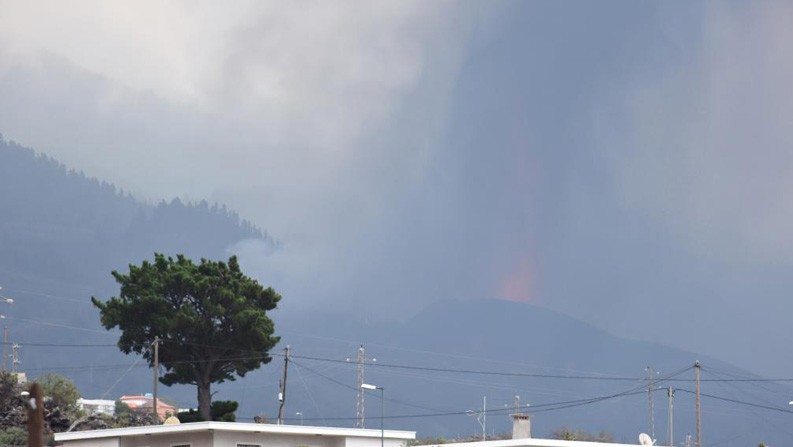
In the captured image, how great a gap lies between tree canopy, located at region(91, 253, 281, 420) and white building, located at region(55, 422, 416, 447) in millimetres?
39959

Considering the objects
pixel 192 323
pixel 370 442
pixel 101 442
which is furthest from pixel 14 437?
pixel 370 442

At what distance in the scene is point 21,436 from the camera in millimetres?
112750

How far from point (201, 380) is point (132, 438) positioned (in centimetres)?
4137

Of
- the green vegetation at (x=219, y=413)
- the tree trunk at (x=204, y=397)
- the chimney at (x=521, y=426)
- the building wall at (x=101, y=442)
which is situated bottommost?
the building wall at (x=101, y=442)

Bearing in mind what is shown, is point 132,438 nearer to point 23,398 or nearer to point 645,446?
point 645,446

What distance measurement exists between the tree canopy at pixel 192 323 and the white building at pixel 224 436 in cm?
3996

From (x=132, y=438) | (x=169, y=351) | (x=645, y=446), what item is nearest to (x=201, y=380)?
(x=169, y=351)

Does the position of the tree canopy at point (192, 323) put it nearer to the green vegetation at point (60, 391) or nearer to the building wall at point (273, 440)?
the green vegetation at point (60, 391)

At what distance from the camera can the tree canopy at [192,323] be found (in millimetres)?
125188

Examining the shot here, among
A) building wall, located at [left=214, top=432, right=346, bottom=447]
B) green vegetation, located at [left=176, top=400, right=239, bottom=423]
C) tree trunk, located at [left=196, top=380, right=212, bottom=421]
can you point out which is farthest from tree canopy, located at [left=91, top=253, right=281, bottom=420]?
building wall, located at [left=214, top=432, right=346, bottom=447]

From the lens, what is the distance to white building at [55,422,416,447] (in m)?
79.9

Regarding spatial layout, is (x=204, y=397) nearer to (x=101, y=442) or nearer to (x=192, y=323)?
(x=192, y=323)

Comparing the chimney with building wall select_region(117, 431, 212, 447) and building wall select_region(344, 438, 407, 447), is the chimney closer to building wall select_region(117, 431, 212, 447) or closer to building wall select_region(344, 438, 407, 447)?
building wall select_region(344, 438, 407, 447)

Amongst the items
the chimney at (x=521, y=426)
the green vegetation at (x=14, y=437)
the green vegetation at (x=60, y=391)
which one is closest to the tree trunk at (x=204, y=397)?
the green vegetation at (x=14, y=437)
